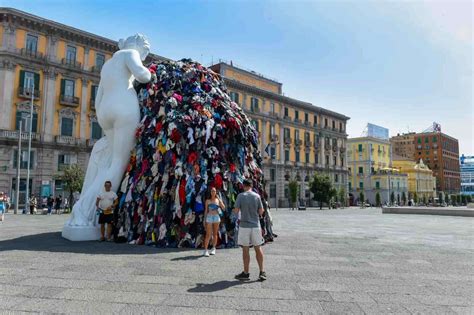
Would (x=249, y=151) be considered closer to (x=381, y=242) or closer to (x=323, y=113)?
(x=381, y=242)

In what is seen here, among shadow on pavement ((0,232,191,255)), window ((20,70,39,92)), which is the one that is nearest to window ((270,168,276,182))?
window ((20,70,39,92))

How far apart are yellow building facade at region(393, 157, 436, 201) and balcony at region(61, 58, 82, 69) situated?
70211mm

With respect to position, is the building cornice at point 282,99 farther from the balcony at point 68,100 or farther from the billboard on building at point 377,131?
the balcony at point 68,100

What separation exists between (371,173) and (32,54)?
62.8m

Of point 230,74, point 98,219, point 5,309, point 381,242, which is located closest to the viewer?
point 5,309

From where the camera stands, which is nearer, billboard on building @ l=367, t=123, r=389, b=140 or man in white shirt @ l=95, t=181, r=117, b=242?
man in white shirt @ l=95, t=181, r=117, b=242

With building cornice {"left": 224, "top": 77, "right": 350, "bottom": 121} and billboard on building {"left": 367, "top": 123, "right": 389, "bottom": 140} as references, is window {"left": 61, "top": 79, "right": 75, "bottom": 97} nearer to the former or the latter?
building cornice {"left": 224, "top": 77, "right": 350, "bottom": 121}

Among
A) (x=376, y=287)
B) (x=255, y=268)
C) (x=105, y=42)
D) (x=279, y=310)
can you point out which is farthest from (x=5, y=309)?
(x=105, y=42)

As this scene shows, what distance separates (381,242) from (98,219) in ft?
26.9

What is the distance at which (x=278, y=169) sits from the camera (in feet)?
177

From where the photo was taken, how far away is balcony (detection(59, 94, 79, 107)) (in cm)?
3388

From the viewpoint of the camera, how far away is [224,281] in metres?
5.41

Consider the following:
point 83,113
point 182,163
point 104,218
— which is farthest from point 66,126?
point 182,163

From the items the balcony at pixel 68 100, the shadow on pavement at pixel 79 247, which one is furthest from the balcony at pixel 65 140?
the shadow on pavement at pixel 79 247
